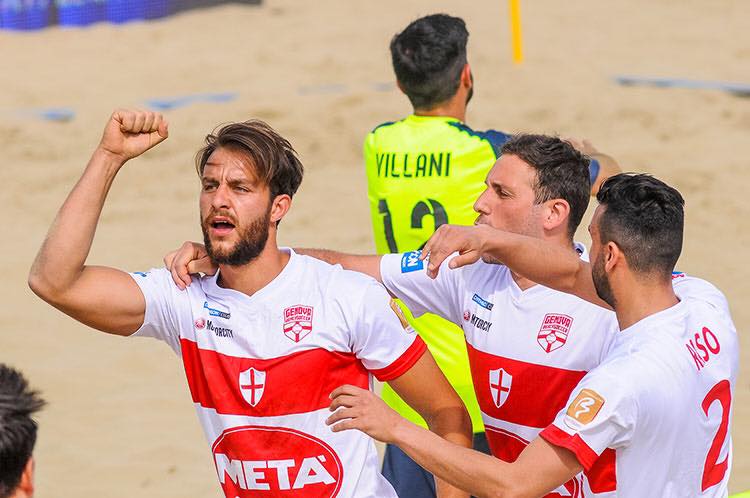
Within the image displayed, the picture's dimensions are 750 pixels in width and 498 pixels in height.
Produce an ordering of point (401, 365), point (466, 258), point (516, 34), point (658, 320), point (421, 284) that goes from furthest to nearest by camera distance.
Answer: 1. point (516, 34)
2. point (421, 284)
3. point (401, 365)
4. point (466, 258)
5. point (658, 320)

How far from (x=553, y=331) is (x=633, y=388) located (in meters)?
0.82

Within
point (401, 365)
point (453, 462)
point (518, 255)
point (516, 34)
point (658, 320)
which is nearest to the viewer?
point (453, 462)

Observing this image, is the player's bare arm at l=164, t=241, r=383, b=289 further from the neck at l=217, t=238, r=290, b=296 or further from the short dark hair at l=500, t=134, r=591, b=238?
the short dark hair at l=500, t=134, r=591, b=238

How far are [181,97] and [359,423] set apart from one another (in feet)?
41.0

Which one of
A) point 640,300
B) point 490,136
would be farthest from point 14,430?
point 490,136

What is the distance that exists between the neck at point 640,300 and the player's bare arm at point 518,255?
346mm

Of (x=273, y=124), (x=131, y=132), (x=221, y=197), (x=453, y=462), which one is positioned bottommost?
(x=273, y=124)

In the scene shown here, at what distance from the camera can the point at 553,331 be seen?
4.52m

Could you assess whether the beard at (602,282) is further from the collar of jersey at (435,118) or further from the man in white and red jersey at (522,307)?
the collar of jersey at (435,118)

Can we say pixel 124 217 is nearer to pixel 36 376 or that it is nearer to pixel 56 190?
pixel 56 190

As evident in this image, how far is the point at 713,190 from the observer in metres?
13.2

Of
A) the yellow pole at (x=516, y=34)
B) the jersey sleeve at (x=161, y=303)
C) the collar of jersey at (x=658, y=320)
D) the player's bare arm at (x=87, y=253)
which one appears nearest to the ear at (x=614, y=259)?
the collar of jersey at (x=658, y=320)

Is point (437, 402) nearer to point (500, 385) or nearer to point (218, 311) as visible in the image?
point (500, 385)

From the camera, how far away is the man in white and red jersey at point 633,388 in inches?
148
